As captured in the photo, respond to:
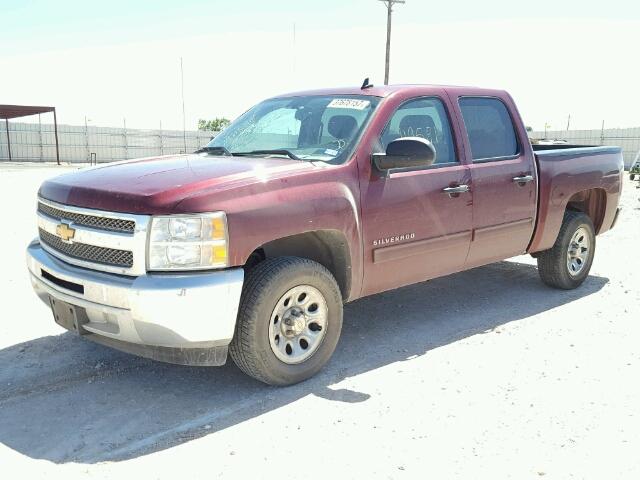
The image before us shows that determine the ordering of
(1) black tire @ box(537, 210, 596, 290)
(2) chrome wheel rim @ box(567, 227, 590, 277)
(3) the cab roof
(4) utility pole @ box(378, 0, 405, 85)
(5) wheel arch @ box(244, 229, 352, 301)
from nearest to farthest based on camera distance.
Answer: (5) wheel arch @ box(244, 229, 352, 301) < (3) the cab roof < (1) black tire @ box(537, 210, 596, 290) < (2) chrome wheel rim @ box(567, 227, 590, 277) < (4) utility pole @ box(378, 0, 405, 85)

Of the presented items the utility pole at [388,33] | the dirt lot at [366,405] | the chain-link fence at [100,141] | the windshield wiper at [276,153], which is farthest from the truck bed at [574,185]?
the chain-link fence at [100,141]

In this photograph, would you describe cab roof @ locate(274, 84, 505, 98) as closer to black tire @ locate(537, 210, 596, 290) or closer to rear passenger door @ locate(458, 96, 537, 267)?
rear passenger door @ locate(458, 96, 537, 267)

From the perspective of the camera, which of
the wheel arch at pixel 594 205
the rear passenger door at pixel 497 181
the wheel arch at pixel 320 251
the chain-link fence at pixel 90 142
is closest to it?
the wheel arch at pixel 320 251

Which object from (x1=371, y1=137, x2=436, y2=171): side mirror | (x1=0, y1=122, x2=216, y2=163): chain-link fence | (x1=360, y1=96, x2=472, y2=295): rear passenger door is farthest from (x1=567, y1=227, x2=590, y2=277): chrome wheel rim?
(x1=0, y1=122, x2=216, y2=163): chain-link fence

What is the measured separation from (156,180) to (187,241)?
50cm

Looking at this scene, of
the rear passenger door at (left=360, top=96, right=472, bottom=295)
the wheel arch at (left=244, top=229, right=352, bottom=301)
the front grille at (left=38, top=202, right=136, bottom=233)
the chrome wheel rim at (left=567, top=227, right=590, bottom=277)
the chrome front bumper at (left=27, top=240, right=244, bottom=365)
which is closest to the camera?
the chrome front bumper at (left=27, top=240, right=244, bottom=365)

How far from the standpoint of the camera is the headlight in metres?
3.33

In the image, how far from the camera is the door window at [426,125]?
4531 mm

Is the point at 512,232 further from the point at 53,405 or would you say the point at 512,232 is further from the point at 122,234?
the point at 53,405

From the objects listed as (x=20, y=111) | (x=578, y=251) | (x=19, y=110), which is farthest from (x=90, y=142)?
(x=578, y=251)

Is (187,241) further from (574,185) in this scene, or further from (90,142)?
(90,142)

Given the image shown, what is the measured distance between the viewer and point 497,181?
5.06 m

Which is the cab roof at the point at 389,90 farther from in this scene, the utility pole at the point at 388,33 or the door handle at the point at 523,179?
the utility pole at the point at 388,33

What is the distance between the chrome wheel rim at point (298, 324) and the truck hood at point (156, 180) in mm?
761
